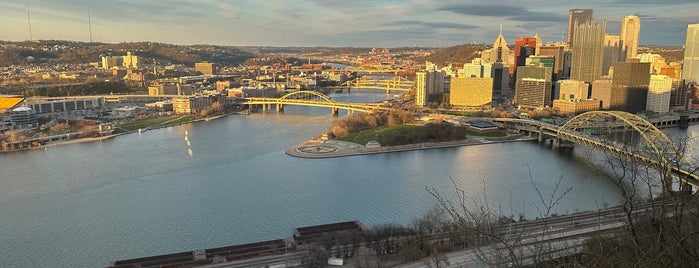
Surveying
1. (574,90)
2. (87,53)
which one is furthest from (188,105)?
(87,53)

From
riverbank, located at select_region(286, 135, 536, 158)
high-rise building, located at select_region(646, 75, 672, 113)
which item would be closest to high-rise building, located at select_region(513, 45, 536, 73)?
high-rise building, located at select_region(646, 75, 672, 113)

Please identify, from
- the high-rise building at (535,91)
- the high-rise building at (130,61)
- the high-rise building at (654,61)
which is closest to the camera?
the high-rise building at (535,91)

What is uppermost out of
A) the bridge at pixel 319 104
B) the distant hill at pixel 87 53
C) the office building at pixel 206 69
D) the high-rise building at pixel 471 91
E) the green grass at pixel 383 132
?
the distant hill at pixel 87 53

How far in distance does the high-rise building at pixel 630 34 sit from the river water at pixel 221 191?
19565 mm

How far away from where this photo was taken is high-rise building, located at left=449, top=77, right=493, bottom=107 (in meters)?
17.0

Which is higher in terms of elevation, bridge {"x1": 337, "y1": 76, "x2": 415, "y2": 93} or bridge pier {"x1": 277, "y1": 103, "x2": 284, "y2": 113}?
bridge {"x1": 337, "y1": 76, "x2": 415, "y2": 93}

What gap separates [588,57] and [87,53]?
1090 inches

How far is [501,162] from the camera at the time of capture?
900 cm

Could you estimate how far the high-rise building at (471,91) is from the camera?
17000 mm

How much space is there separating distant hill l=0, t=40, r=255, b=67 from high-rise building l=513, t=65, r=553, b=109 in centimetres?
2342

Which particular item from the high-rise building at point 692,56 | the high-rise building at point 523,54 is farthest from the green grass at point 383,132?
the high-rise building at point 523,54

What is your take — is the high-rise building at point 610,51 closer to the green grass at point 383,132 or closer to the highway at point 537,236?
the green grass at point 383,132

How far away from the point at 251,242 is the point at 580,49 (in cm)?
1959

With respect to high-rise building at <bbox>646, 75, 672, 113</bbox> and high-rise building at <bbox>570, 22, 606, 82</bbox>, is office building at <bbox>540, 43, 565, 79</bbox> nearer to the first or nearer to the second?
high-rise building at <bbox>570, 22, 606, 82</bbox>
